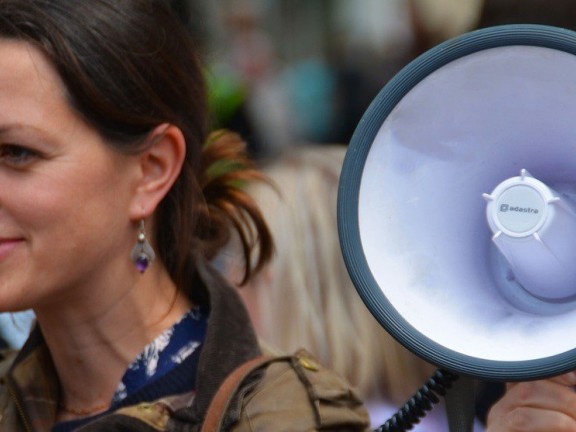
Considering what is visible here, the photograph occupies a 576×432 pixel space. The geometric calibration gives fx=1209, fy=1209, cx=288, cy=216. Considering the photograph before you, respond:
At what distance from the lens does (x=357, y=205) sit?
1550 millimetres

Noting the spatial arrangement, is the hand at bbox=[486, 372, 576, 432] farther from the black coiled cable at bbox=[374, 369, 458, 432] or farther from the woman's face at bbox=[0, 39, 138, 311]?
the woman's face at bbox=[0, 39, 138, 311]

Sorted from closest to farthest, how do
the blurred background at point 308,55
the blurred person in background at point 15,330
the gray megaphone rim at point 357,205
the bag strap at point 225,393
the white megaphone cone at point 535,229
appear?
the gray megaphone rim at point 357,205, the white megaphone cone at point 535,229, the bag strap at point 225,393, the blurred person in background at point 15,330, the blurred background at point 308,55

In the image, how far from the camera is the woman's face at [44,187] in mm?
1896

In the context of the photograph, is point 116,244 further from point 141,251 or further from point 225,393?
point 225,393

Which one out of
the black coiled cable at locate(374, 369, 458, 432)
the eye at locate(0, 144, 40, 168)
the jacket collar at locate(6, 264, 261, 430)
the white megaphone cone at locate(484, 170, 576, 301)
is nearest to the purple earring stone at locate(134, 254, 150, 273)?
the jacket collar at locate(6, 264, 261, 430)

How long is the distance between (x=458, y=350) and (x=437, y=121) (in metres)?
0.33

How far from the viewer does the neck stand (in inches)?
80.6

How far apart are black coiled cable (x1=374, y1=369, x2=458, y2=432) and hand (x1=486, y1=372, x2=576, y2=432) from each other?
85 mm

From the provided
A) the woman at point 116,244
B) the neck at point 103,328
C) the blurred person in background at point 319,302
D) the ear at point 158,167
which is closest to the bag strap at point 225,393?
the woman at point 116,244

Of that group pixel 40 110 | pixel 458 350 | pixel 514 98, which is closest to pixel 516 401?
pixel 458 350

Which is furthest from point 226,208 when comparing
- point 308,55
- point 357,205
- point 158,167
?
point 308,55

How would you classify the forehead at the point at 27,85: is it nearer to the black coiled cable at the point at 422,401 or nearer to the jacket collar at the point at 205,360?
the jacket collar at the point at 205,360

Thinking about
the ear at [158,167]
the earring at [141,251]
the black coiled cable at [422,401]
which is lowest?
the black coiled cable at [422,401]

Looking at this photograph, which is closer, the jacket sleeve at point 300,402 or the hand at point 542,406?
the hand at point 542,406
